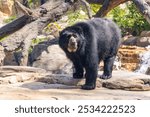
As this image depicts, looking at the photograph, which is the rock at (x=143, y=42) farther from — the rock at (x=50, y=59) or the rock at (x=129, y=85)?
the rock at (x=129, y=85)

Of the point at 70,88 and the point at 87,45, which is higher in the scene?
the point at 87,45

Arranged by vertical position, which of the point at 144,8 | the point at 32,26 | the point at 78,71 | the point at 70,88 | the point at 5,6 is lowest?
the point at 70,88

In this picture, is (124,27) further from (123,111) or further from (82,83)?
(123,111)

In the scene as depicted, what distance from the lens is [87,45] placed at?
4.94 metres

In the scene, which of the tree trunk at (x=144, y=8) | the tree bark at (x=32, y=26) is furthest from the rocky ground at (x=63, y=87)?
the tree trunk at (x=144, y=8)

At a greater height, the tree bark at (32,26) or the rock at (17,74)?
the tree bark at (32,26)

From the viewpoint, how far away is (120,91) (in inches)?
199

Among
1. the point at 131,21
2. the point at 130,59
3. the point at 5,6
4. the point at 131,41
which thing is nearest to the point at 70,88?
the point at 130,59

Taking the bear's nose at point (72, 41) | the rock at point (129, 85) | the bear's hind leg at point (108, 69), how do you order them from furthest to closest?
the bear's hind leg at point (108, 69) → the rock at point (129, 85) → the bear's nose at point (72, 41)

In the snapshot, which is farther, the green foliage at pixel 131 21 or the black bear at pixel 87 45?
the green foliage at pixel 131 21

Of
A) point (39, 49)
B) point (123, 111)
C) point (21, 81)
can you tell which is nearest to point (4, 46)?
point (39, 49)

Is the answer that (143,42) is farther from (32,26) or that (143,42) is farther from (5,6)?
(5,6)

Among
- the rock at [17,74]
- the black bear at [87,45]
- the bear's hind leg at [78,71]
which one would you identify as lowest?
the rock at [17,74]

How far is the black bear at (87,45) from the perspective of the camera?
488 centimetres
